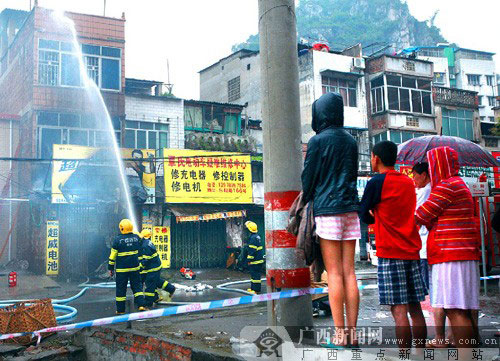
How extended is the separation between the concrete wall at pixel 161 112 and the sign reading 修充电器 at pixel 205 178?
219cm

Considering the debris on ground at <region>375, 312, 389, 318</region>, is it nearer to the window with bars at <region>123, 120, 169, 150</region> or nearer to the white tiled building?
the window with bars at <region>123, 120, 169, 150</region>

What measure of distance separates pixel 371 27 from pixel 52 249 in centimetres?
6997

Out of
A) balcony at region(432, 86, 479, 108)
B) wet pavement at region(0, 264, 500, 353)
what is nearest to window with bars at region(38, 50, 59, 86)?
wet pavement at region(0, 264, 500, 353)

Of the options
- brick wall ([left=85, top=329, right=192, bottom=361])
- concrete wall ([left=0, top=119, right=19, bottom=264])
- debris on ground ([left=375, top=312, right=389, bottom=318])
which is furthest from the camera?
concrete wall ([left=0, top=119, right=19, bottom=264])

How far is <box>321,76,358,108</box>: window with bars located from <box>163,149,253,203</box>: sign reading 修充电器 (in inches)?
305

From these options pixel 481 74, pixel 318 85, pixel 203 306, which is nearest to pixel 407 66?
pixel 318 85

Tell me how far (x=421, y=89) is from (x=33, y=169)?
2225cm

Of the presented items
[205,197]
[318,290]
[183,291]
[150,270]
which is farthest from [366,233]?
[318,290]

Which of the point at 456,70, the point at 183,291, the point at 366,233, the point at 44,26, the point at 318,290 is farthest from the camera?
the point at 456,70

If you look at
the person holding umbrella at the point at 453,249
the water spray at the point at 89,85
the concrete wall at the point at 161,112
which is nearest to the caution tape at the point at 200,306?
the person holding umbrella at the point at 453,249

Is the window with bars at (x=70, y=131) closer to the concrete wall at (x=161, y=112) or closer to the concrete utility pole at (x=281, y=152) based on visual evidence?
the concrete wall at (x=161, y=112)

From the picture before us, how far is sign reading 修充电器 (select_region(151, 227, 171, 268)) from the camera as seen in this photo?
2006 cm

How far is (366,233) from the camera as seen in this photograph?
81.6 feet

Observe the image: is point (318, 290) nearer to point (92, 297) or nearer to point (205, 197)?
point (92, 297)
